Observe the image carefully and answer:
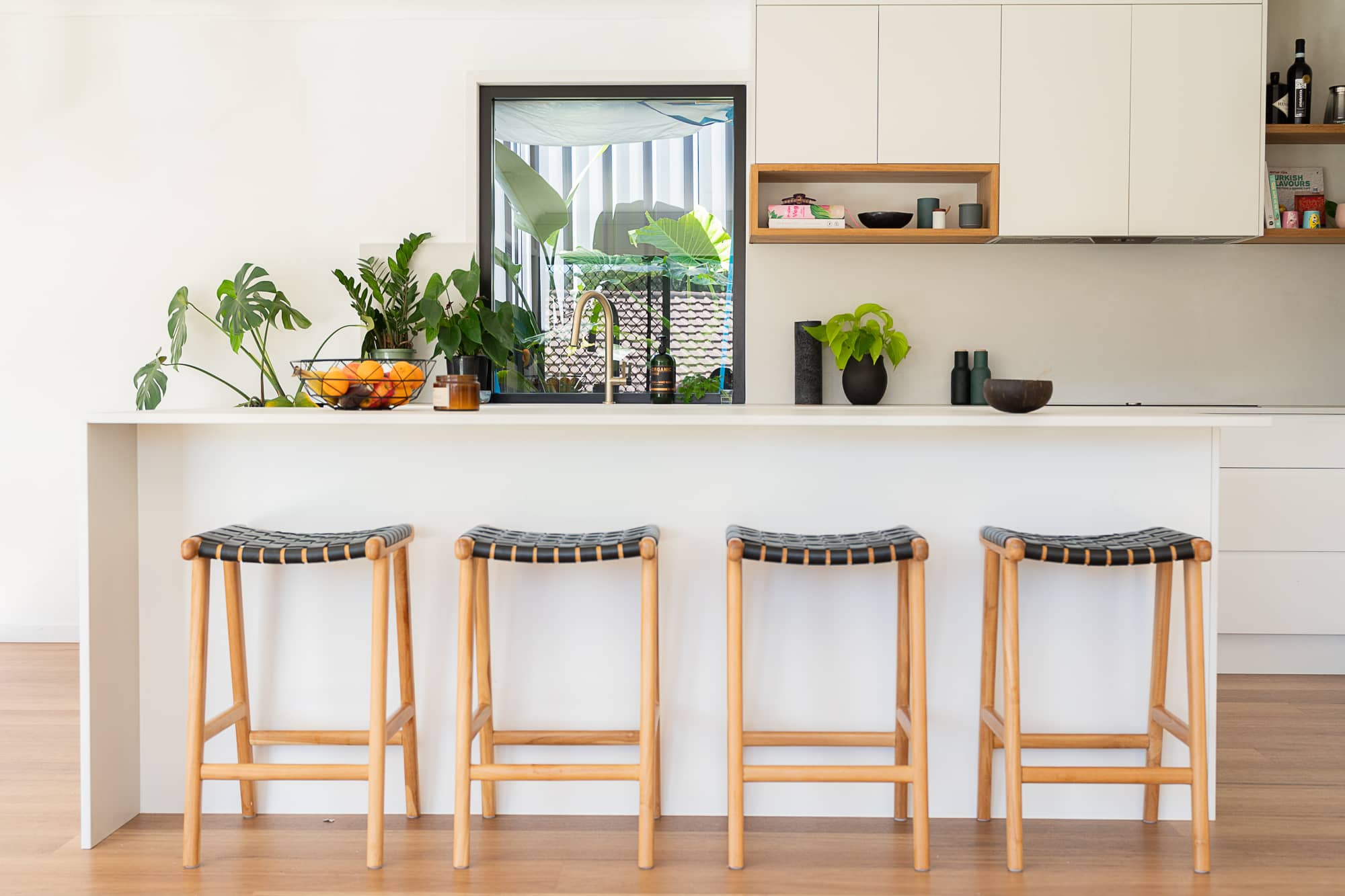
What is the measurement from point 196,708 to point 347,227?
2.56m

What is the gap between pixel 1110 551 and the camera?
1.93m

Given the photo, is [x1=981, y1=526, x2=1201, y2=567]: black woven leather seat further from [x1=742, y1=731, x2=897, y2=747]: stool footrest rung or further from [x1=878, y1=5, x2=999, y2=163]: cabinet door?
[x1=878, y1=5, x2=999, y2=163]: cabinet door

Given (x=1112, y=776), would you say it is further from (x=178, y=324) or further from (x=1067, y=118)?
(x=178, y=324)

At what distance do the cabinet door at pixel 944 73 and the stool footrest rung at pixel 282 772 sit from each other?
2962 millimetres

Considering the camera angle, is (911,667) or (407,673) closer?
(911,667)

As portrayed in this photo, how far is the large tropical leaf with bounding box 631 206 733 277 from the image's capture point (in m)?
4.11

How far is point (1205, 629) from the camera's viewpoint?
227 centimetres

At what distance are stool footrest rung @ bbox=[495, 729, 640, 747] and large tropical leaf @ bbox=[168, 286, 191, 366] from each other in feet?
8.03

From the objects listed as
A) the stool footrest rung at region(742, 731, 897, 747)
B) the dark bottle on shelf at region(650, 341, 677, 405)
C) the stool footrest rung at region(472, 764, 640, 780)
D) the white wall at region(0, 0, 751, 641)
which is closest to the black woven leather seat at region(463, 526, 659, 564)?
the stool footrest rung at region(472, 764, 640, 780)

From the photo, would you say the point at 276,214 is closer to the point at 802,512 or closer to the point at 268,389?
the point at 268,389

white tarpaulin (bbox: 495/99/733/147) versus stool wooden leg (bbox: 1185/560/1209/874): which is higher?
white tarpaulin (bbox: 495/99/733/147)

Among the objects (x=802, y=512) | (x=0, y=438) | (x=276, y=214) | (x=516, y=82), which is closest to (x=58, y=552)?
(x=0, y=438)

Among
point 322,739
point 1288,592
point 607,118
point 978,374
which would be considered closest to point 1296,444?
point 1288,592

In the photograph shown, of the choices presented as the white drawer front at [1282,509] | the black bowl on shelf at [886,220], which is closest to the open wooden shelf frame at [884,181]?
the black bowl on shelf at [886,220]
